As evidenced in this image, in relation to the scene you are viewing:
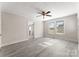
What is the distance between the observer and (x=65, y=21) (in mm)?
6672

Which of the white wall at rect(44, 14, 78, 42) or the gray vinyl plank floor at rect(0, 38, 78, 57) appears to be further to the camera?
the white wall at rect(44, 14, 78, 42)

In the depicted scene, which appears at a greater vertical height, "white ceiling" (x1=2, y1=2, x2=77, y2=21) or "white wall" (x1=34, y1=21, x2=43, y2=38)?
"white ceiling" (x1=2, y1=2, x2=77, y2=21)

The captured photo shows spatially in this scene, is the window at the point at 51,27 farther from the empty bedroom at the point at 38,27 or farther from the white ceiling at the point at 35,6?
the white ceiling at the point at 35,6

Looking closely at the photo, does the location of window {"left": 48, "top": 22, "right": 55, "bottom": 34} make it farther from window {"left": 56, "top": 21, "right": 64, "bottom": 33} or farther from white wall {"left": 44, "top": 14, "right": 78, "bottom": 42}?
white wall {"left": 44, "top": 14, "right": 78, "bottom": 42}

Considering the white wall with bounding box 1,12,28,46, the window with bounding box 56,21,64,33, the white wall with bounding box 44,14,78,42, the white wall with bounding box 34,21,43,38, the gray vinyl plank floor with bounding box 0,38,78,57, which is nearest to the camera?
the gray vinyl plank floor with bounding box 0,38,78,57

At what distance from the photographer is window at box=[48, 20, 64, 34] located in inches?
287

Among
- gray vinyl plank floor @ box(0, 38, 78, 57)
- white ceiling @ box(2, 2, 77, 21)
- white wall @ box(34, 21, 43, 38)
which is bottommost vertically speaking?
gray vinyl plank floor @ box(0, 38, 78, 57)

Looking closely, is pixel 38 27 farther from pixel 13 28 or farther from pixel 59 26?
pixel 13 28

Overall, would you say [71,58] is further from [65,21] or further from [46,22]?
[46,22]

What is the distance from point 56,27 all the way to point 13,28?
4.64 m

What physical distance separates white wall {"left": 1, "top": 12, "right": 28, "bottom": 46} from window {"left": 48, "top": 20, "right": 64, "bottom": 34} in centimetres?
337

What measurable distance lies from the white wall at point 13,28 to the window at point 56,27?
3368mm

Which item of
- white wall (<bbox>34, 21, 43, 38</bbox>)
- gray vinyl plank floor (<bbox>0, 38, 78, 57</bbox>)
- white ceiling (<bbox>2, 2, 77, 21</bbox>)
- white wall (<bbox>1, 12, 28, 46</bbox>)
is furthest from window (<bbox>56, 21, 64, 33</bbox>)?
white wall (<bbox>1, 12, 28, 46</bbox>)

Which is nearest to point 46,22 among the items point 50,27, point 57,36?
point 50,27
